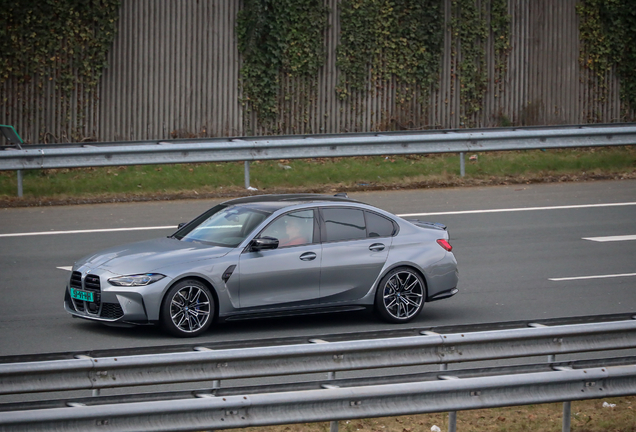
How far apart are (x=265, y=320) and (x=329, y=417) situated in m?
4.77


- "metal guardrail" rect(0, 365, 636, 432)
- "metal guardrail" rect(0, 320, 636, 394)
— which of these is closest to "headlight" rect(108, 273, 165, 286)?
"metal guardrail" rect(0, 320, 636, 394)

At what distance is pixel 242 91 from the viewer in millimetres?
21938

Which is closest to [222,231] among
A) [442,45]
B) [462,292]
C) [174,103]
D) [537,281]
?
[462,292]

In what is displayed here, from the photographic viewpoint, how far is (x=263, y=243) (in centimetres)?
1001

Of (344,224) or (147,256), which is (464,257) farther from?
(147,256)

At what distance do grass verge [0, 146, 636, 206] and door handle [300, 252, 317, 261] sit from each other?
7.69 m

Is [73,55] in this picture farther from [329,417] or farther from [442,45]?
[329,417]

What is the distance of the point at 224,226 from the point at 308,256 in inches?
40.9

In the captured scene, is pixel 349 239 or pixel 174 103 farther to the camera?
pixel 174 103

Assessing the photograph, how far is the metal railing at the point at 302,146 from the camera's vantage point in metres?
17.7

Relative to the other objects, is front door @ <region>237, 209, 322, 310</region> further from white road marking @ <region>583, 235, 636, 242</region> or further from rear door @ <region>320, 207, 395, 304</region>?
white road marking @ <region>583, 235, 636, 242</region>

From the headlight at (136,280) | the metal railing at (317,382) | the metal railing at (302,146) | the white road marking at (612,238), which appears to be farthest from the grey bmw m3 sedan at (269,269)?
the metal railing at (302,146)

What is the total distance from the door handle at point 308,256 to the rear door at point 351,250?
0.39 feet

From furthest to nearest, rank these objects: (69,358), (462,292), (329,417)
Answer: (462,292) → (69,358) → (329,417)
